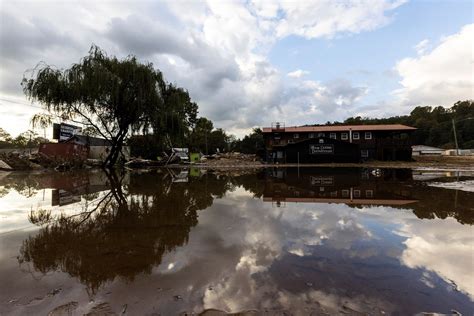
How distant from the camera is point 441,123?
86750 millimetres

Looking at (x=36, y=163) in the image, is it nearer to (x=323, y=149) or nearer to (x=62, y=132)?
(x=62, y=132)

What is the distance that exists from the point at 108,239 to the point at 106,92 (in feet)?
76.8

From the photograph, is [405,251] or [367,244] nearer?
[405,251]

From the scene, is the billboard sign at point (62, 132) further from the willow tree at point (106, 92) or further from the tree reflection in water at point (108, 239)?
the tree reflection in water at point (108, 239)

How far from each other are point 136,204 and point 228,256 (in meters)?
5.38

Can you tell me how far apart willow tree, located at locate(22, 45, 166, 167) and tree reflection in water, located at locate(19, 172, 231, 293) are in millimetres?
19569

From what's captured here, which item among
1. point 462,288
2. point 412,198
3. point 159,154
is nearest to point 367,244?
point 462,288

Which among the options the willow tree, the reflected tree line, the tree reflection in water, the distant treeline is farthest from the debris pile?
the distant treeline

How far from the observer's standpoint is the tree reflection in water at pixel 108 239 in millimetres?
3965

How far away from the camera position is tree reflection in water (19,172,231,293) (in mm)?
3965

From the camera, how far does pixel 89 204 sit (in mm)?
8984

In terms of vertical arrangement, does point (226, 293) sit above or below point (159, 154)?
below

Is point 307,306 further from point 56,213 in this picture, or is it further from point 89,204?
point 89,204

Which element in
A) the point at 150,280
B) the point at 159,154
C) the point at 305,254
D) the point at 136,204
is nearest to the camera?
the point at 150,280
